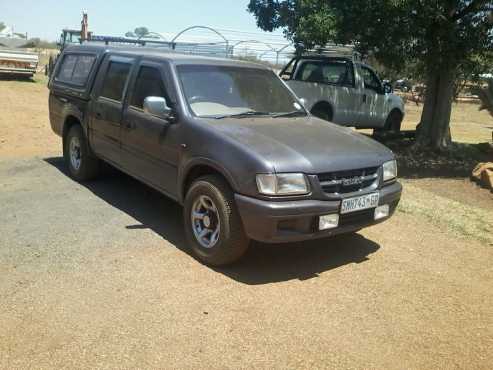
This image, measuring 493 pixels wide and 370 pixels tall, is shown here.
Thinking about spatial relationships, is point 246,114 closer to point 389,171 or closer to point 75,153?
point 389,171

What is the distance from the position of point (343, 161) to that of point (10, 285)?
2.70 meters

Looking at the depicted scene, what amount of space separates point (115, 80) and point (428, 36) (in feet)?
17.0

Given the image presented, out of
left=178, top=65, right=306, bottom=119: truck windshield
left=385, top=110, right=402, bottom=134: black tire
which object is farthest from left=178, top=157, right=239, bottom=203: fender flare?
left=385, top=110, right=402, bottom=134: black tire

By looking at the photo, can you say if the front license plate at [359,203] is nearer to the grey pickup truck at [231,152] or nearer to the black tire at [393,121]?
the grey pickup truck at [231,152]

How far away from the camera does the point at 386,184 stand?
4.66 metres

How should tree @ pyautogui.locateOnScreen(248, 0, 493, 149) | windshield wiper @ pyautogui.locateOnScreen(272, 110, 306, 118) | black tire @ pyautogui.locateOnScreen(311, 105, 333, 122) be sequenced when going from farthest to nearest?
black tire @ pyautogui.locateOnScreen(311, 105, 333, 122)
tree @ pyautogui.locateOnScreen(248, 0, 493, 149)
windshield wiper @ pyautogui.locateOnScreen(272, 110, 306, 118)

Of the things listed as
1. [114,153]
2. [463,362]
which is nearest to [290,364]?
[463,362]

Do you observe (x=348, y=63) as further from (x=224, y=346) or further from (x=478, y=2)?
(x=224, y=346)

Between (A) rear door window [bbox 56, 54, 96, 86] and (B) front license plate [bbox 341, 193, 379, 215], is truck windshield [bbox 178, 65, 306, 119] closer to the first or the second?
(B) front license plate [bbox 341, 193, 379, 215]

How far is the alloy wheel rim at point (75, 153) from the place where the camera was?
691 centimetres

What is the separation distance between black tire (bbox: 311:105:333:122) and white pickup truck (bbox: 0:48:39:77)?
1439 centimetres

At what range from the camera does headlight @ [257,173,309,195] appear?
389 centimetres

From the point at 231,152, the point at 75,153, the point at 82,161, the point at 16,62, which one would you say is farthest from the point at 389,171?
the point at 16,62

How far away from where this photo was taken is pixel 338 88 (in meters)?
11.8
